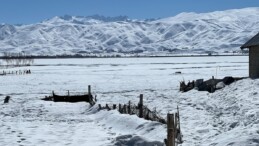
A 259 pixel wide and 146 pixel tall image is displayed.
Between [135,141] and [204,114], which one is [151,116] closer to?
[204,114]

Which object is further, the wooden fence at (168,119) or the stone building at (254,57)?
the stone building at (254,57)

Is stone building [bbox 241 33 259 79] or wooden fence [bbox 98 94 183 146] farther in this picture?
stone building [bbox 241 33 259 79]

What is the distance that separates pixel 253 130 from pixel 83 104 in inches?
709

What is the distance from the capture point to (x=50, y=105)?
28.8 m

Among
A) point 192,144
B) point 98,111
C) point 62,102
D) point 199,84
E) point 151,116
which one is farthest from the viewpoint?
point 199,84

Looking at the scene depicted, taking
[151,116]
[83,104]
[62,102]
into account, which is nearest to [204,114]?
[151,116]

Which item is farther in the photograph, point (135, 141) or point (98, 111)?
point (98, 111)

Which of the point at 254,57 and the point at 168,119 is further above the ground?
the point at 254,57

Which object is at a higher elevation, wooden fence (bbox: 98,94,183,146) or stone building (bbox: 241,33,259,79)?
stone building (bbox: 241,33,259,79)

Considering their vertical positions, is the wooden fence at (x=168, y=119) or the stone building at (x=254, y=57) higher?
the stone building at (x=254, y=57)

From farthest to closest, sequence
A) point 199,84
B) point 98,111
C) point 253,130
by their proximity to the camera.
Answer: point 199,84 < point 98,111 < point 253,130

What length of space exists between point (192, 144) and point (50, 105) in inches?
668

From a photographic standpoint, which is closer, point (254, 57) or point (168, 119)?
point (168, 119)

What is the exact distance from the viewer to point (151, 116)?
1884cm
